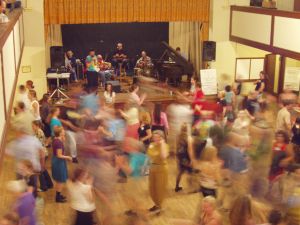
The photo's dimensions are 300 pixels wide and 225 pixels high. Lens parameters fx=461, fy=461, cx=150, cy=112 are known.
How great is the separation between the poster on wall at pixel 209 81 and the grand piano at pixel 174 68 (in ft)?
3.88

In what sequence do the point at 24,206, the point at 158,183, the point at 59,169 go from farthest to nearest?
the point at 59,169
the point at 158,183
the point at 24,206

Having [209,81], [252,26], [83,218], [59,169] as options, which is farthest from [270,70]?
[83,218]

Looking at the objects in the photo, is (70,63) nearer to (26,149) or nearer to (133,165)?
(133,165)

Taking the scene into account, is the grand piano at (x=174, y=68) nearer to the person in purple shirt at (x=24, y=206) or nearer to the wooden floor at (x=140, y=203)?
the wooden floor at (x=140, y=203)

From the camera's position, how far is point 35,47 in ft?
46.1

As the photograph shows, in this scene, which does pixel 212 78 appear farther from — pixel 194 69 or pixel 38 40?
pixel 38 40

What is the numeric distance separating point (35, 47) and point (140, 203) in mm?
8360

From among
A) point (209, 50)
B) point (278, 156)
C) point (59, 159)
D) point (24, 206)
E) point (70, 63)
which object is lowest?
point (59, 159)

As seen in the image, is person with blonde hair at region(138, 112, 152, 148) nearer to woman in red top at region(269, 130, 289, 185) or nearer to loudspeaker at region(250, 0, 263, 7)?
woman in red top at region(269, 130, 289, 185)

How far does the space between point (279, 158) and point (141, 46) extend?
12.8 m

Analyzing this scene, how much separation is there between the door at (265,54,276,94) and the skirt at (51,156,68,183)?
370 inches

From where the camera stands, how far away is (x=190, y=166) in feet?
25.2

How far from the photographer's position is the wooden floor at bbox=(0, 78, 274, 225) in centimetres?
712

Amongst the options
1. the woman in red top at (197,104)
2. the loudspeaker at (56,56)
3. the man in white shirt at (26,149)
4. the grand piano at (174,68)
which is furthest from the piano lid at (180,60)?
the man in white shirt at (26,149)
